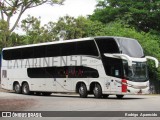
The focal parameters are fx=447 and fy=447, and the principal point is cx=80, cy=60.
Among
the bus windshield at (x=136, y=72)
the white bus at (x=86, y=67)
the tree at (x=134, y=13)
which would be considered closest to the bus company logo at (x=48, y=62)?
the white bus at (x=86, y=67)

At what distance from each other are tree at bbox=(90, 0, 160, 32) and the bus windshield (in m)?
24.5

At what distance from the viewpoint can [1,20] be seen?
4147 cm

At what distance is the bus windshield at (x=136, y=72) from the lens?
25.3 m

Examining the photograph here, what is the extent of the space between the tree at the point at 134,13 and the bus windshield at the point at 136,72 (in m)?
24.5

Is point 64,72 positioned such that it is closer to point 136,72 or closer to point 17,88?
point 136,72

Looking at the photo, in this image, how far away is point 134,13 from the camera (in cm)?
5112

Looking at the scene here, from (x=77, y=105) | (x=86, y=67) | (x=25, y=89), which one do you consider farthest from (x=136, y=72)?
(x=25, y=89)

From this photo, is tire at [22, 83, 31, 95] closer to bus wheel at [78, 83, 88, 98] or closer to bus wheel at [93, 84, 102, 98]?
bus wheel at [78, 83, 88, 98]

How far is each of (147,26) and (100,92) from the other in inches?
1145

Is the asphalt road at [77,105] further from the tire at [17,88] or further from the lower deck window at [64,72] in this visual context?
the tire at [17,88]

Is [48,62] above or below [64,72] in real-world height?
above

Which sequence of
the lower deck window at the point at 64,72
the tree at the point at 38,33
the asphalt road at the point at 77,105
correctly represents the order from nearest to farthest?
1. the asphalt road at the point at 77,105
2. the lower deck window at the point at 64,72
3. the tree at the point at 38,33

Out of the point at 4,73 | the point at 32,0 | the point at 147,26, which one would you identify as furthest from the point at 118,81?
the point at 147,26

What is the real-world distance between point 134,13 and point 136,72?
86.2 ft
